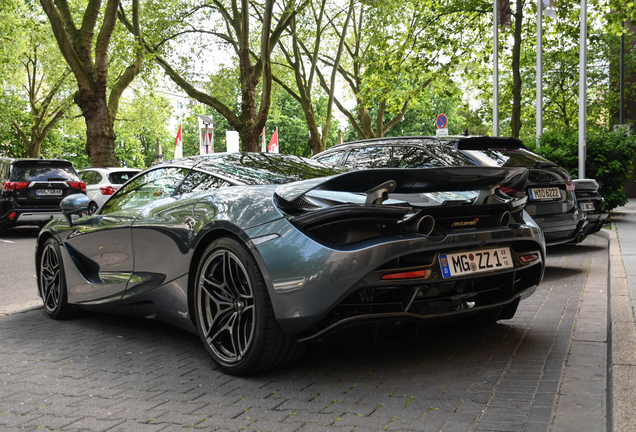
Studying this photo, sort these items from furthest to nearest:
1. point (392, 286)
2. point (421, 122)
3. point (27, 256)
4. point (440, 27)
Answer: point (421, 122), point (440, 27), point (27, 256), point (392, 286)

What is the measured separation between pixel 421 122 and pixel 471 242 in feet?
190

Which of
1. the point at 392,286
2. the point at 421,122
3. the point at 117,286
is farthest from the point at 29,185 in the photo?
the point at 421,122

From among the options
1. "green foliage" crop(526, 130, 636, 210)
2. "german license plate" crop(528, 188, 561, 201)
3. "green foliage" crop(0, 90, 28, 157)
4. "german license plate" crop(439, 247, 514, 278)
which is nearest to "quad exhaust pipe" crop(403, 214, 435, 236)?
"german license plate" crop(439, 247, 514, 278)

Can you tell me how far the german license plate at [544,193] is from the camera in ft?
24.6

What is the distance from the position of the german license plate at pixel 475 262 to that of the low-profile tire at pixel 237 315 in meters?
0.90

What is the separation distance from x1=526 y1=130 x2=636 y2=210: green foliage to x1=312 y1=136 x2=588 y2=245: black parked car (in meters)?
6.24

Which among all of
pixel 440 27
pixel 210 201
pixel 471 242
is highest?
pixel 440 27

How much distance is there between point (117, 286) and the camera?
4680 millimetres

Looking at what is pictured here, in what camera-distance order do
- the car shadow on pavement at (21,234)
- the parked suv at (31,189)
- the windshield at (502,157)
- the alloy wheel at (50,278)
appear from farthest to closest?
the car shadow on pavement at (21,234) < the parked suv at (31,189) < the windshield at (502,157) < the alloy wheel at (50,278)

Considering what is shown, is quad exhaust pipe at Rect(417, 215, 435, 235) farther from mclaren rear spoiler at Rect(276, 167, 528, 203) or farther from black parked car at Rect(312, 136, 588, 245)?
black parked car at Rect(312, 136, 588, 245)

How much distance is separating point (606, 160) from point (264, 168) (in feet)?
37.7

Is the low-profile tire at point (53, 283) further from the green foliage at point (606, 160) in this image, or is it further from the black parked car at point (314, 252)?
the green foliage at point (606, 160)

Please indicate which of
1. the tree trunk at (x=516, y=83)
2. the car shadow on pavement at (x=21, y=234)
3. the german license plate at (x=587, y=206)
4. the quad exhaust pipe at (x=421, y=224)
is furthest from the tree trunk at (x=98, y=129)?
the quad exhaust pipe at (x=421, y=224)

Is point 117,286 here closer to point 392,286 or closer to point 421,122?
point 392,286
